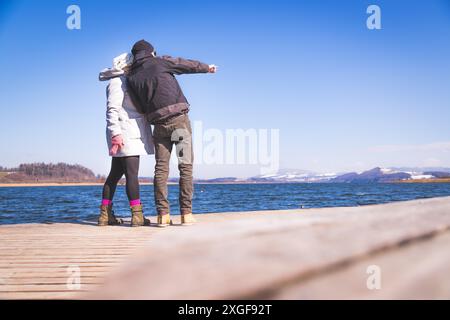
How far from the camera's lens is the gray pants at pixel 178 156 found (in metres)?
4.30

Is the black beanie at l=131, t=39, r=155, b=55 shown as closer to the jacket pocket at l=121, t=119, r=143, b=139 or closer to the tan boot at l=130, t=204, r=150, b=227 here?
the jacket pocket at l=121, t=119, r=143, b=139

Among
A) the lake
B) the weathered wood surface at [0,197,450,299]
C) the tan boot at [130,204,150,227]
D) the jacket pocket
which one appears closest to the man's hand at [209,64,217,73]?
the jacket pocket

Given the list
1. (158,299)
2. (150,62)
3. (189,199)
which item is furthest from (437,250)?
(150,62)

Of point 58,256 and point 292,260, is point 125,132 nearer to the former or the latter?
point 58,256

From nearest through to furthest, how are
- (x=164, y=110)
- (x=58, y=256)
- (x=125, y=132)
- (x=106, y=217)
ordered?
1. (x=58, y=256)
2. (x=164, y=110)
3. (x=125, y=132)
4. (x=106, y=217)

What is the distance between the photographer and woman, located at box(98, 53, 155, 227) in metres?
4.36

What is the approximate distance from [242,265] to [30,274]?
6.63 feet

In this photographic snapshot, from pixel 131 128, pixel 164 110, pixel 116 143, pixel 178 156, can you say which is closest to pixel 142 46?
pixel 164 110

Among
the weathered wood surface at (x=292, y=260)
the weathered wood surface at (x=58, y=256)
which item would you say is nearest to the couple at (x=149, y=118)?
the weathered wood surface at (x=58, y=256)

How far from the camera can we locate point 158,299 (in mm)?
415

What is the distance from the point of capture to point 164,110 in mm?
4191

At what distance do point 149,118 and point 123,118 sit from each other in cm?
34
